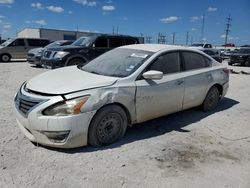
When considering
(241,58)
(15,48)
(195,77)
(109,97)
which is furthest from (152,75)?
(241,58)

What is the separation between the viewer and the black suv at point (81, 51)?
1092cm

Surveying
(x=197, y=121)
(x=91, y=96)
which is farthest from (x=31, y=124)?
(x=197, y=121)

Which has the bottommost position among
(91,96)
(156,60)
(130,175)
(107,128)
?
(130,175)

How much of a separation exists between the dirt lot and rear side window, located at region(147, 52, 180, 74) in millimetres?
1075

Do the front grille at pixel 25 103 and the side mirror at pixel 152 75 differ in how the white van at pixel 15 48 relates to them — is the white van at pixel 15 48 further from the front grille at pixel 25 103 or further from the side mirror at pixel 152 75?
the side mirror at pixel 152 75

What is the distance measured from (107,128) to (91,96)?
605 mm

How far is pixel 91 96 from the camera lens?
374 cm

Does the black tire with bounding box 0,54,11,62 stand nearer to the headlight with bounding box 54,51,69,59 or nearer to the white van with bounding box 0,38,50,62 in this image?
the white van with bounding box 0,38,50,62

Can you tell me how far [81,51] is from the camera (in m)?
11.1

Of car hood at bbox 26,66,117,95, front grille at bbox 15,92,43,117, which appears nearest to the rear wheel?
car hood at bbox 26,66,117,95

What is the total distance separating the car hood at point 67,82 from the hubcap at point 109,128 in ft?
1.68

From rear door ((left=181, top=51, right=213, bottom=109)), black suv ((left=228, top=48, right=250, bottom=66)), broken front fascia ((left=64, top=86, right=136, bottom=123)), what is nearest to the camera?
broken front fascia ((left=64, top=86, right=136, bottom=123))

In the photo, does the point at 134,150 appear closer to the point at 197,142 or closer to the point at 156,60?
the point at 197,142

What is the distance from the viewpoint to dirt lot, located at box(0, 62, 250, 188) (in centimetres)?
319
